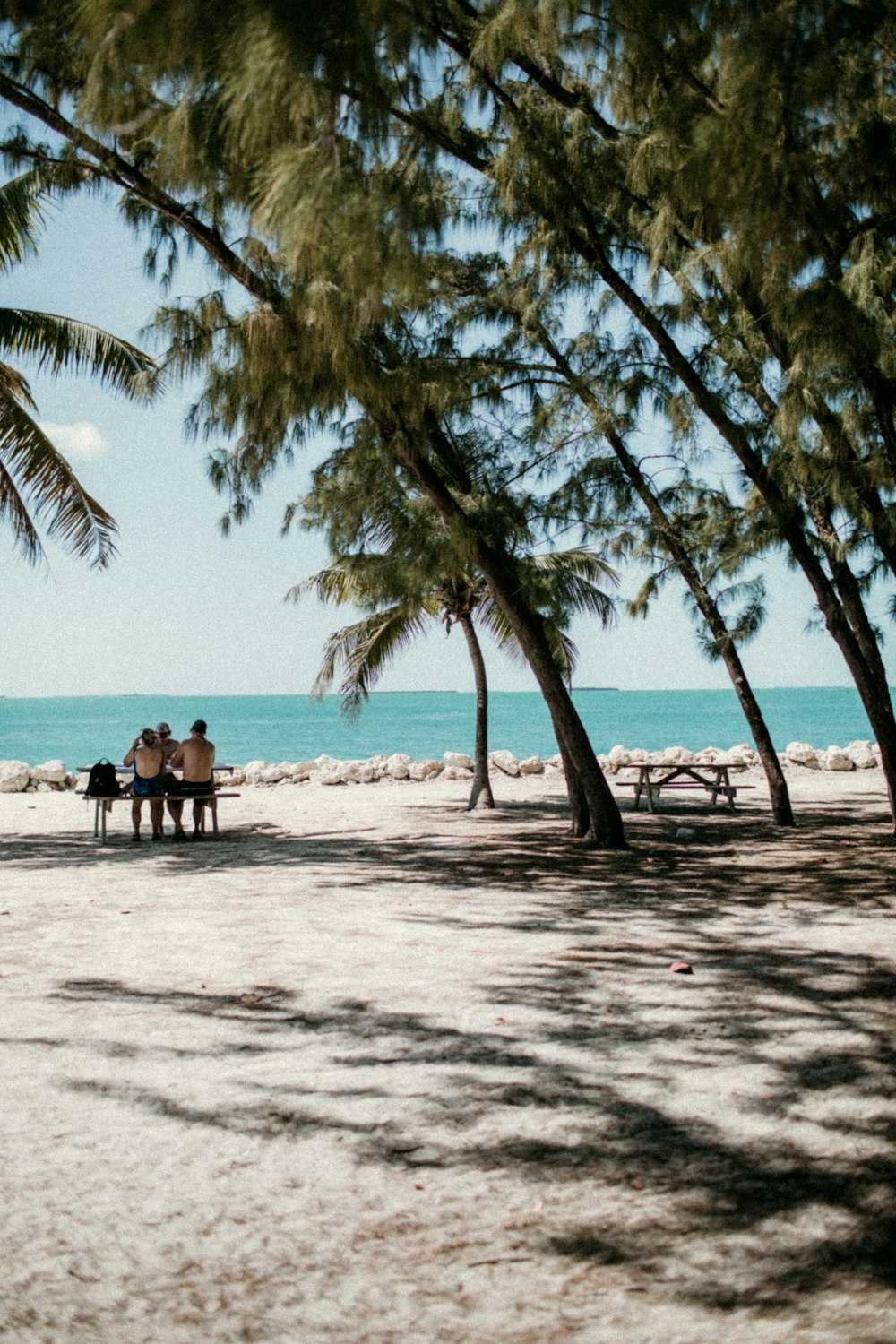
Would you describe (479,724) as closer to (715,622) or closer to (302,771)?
(715,622)

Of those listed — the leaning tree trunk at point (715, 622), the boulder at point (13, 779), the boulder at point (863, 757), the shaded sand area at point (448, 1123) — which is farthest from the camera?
the boulder at point (863, 757)

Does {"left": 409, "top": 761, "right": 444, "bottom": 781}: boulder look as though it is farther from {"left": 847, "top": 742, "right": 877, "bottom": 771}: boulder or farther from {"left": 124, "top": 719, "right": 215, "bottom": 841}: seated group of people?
{"left": 124, "top": 719, "right": 215, "bottom": 841}: seated group of people

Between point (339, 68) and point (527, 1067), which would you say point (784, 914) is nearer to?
point (527, 1067)

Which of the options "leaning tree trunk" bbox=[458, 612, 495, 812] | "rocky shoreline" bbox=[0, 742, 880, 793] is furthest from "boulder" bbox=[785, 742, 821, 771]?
"leaning tree trunk" bbox=[458, 612, 495, 812]

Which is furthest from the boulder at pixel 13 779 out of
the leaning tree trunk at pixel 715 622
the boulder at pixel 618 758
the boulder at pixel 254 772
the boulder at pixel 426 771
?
the leaning tree trunk at pixel 715 622

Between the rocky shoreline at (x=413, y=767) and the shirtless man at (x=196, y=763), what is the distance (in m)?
9.45

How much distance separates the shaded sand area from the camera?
2.89 m

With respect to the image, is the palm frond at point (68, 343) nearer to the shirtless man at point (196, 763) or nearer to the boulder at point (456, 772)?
the shirtless man at point (196, 763)

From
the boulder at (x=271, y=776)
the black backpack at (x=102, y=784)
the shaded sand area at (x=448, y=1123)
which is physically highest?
the black backpack at (x=102, y=784)

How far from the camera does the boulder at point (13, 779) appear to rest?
2212 centimetres

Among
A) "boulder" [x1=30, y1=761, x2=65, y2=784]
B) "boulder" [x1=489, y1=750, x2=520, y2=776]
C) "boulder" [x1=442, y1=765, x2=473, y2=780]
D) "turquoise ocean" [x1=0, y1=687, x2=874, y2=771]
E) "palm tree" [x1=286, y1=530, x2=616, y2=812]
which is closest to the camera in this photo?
"palm tree" [x1=286, y1=530, x2=616, y2=812]

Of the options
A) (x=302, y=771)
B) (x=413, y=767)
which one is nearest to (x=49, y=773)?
(x=302, y=771)

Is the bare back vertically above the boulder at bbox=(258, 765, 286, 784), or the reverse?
the bare back

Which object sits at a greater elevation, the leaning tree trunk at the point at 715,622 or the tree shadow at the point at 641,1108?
the leaning tree trunk at the point at 715,622
